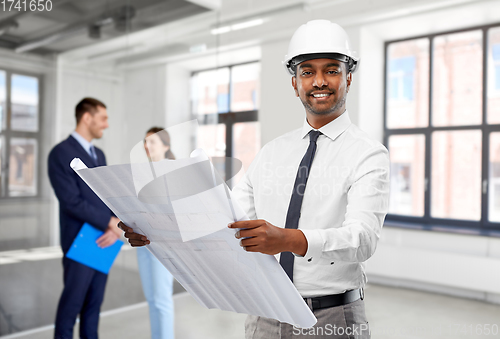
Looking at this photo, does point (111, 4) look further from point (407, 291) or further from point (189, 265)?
point (407, 291)

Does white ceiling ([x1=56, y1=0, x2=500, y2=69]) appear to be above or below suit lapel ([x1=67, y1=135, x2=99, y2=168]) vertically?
above

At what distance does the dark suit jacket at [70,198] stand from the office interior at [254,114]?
0.72 meters

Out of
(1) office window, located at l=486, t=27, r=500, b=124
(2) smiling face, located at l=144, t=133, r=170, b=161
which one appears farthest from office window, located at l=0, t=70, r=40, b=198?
(1) office window, located at l=486, t=27, r=500, b=124

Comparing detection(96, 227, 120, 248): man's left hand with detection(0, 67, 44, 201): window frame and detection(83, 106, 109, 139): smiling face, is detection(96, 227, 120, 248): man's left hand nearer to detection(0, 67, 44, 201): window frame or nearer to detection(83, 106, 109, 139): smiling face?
detection(83, 106, 109, 139): smiling face

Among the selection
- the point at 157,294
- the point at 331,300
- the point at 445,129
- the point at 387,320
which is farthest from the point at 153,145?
the point at 445,129

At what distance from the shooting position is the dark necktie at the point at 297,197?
3.46 ft

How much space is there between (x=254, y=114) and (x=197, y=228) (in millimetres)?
5332

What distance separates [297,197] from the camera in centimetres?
106

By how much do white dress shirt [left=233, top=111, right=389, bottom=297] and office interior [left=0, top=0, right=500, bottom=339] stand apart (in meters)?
0.82

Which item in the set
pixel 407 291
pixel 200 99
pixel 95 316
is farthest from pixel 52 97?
pixel 407 291

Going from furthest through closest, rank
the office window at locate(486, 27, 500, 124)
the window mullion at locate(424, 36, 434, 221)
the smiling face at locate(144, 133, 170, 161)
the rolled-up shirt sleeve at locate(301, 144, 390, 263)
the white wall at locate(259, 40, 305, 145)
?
the white wall at locate(259, 40, 305, 145) → the window mullion at locate(424, 36, 434, 221) → the office window at locate(486, 27, 500, 124) → the smiling face at locate(144, 133, 170, 161) → the rolled-up shirt sleeve at locate(301, 144, 390, 263)

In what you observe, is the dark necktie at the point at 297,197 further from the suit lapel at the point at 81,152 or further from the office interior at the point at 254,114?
the suit lapel at the point at 81,152

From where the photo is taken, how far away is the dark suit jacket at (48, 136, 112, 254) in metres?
2.38

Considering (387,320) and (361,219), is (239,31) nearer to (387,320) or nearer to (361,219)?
(387,320)
